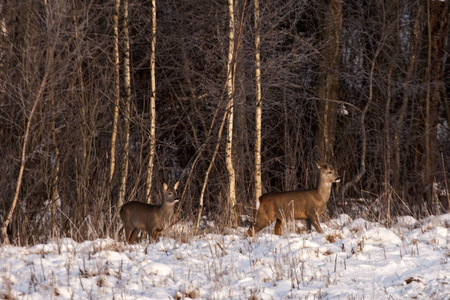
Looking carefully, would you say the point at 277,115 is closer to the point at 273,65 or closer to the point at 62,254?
the point at 273,65

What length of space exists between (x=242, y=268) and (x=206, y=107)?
8021 mm

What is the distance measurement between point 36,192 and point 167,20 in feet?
17.2

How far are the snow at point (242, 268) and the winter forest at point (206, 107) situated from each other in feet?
4.43

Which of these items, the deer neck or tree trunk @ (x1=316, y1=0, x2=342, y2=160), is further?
tree trunk @ (x1=316, y1=0, x2=342, y2=160)

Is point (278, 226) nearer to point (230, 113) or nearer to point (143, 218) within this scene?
point (143, 218)

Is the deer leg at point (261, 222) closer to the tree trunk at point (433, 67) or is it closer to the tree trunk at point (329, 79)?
the tree trunk at point (329, 79)

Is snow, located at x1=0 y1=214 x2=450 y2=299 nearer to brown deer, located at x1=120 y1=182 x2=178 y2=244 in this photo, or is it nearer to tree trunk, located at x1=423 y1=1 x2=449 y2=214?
brown deer, located at x1=120 y1=182 x2=178 y2=244

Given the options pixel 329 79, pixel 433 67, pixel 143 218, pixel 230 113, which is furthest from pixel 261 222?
pixel 433 67

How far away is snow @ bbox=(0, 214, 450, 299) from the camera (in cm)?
627

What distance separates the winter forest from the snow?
4.43 ft

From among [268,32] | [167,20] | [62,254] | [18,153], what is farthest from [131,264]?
[167,20]

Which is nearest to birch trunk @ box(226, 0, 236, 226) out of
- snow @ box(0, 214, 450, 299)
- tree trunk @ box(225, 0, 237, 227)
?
tree trunk @ box(225, 0, 237, 227)

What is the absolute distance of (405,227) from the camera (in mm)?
10039

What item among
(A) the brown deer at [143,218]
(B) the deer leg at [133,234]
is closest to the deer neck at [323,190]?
(A) the brown deer at [143,218]
